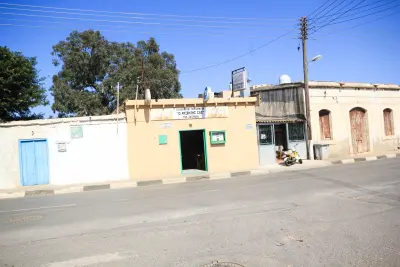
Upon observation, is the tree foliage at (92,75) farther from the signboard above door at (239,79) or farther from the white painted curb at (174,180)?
the white painted curb at (174,180)

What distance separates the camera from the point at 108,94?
29.4m

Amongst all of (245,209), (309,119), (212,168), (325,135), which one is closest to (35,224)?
(245,209)

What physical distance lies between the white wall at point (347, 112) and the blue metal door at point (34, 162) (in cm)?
1635

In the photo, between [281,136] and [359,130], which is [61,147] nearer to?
[281,136]

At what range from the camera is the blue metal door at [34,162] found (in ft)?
45.8

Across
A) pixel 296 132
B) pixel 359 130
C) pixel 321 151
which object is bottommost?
pixel 321 151

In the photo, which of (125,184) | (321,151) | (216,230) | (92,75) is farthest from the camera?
(92,75)

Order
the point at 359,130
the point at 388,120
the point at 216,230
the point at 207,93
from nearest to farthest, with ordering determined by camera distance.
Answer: the point at 216,230, the point at 207,93, the point at 359,130, the point at 388,120

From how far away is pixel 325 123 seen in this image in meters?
20.9

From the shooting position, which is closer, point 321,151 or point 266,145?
point 266,145

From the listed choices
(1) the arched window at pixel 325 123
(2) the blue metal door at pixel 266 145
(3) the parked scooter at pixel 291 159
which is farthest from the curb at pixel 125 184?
(1) the arched window at pixel 325 123

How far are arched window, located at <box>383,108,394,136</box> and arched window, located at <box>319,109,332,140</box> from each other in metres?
6.41

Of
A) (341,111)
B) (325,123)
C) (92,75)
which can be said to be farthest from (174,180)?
(92,75)

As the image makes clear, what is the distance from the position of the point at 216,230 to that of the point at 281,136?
15.2m
